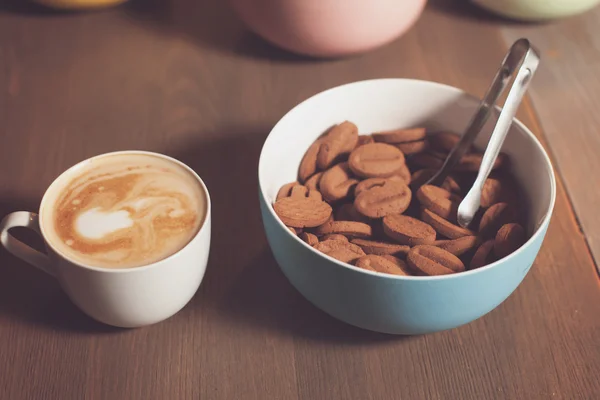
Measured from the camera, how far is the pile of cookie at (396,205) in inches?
22.0

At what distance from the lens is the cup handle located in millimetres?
526

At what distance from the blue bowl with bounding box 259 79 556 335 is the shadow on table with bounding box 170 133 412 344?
4cm

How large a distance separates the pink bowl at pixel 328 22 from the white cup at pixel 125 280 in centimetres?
32

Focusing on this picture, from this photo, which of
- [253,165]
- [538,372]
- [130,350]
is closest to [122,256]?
[130,350]

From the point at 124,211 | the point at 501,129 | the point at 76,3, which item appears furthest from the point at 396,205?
the point at 76,3

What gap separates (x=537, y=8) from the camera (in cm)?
92

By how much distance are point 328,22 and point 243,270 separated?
349 millimetres

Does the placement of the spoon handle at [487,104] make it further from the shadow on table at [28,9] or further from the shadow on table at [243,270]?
the shadow on table at [28,9]

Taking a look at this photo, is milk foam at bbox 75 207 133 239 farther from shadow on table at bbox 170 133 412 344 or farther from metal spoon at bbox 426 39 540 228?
metal spoon at bbox 426 39 540 228

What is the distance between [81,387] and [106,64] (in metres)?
0.49

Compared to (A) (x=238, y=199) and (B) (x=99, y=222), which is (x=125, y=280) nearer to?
(B) (x=99, y=222)

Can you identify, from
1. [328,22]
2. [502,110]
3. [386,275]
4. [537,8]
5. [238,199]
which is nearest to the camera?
[386,275]

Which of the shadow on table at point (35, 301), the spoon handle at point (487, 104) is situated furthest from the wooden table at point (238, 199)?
the spoon handle at point (487, 104)

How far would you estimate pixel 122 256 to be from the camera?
1.68 ft
